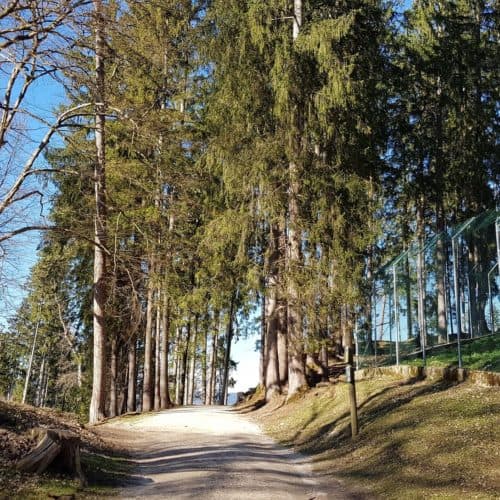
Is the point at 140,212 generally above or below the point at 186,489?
above

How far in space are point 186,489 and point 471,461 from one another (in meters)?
3.59

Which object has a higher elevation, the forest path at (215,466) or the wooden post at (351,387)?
the wooden post at (351,387)

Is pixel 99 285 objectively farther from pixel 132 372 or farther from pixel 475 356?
pixel 132 372

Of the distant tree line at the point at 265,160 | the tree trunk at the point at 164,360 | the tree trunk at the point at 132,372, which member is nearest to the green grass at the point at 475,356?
the distant tree line at the point at 265,160

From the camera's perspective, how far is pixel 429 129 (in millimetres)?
23359

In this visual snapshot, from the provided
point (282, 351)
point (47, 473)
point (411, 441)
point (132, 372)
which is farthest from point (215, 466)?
point (132, 372)

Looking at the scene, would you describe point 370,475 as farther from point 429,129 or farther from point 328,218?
point 429,129

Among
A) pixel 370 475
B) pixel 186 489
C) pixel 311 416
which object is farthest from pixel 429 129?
pixel 186 489

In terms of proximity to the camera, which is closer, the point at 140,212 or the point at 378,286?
the point at 378,286

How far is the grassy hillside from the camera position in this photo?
670 cm

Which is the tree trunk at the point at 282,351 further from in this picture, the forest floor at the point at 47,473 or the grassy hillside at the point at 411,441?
the forest floor at the point at 47,473

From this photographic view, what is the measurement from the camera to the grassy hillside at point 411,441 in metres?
6.70

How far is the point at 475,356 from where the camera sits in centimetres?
1230

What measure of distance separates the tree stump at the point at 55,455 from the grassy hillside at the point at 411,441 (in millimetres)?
3686
